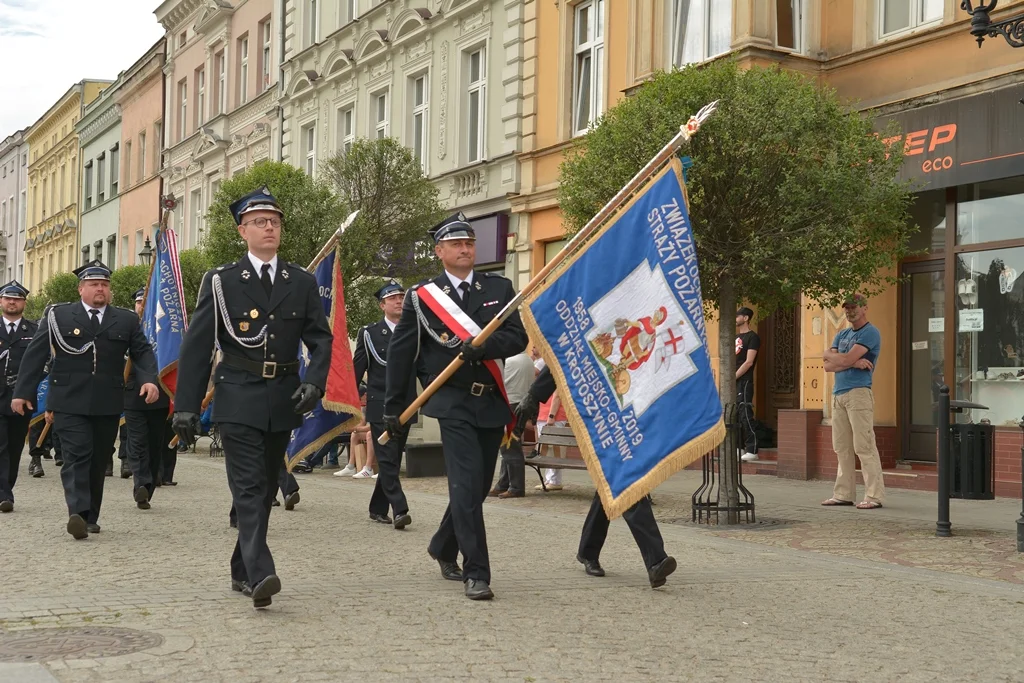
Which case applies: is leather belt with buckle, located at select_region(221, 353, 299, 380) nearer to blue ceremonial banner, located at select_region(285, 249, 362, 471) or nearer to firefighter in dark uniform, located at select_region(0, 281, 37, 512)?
blue ceremonial banner, located at select_region(285, 249, 362, 471)

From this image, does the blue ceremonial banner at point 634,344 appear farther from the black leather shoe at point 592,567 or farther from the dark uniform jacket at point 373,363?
the dark uniform jacket at point 373,363

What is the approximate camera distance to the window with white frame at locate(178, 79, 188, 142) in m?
43.8

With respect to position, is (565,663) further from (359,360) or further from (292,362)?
(359,360)

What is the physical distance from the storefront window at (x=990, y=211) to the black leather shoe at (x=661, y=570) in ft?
28.5

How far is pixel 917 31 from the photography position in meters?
15.3

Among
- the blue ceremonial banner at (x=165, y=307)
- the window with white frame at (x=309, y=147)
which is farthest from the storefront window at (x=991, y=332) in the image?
the window with white frame at (x=309, y=147)

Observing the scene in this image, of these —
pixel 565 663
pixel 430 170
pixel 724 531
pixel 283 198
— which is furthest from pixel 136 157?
pixel 565 663

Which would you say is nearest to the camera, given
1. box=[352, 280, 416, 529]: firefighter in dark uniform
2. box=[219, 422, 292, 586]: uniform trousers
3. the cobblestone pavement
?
the cobblestone pavement

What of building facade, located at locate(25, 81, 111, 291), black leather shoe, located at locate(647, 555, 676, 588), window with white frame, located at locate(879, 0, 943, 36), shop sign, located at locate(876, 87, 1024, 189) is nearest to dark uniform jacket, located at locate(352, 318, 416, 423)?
black leather shoe, located at locate(647, 555, 676, 588)

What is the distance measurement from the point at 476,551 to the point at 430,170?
19680mm

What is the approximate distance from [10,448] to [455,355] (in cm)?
583

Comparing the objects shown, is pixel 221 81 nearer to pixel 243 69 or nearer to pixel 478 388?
pixel 243 69

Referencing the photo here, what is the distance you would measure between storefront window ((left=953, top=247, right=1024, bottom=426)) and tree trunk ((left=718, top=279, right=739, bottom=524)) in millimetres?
4270

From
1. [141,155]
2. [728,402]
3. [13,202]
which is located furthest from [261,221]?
[13,202]
